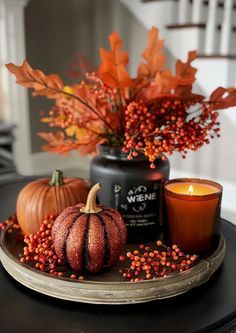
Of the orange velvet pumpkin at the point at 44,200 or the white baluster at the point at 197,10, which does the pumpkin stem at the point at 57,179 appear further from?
the white baluster at the point at 197,10

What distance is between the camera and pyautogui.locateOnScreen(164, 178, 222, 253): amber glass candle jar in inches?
29.4

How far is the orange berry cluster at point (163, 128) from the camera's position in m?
0.75

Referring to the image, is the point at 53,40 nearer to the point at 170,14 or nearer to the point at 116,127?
the point at 170,14

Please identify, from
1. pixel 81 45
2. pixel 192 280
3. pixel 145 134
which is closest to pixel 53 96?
pixel 145 134

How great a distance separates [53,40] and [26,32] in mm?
270

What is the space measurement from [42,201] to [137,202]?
0.62 feet

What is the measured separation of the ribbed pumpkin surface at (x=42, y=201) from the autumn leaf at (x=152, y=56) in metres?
0.28

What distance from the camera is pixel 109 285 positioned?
0.64 m

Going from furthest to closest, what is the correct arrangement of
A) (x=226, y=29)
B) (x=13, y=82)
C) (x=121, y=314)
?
(x=13, y=82)
(x=226, y=29)
(x=121, y=314)

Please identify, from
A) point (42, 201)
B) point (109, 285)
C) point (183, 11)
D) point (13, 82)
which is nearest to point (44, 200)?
point (42, 201)

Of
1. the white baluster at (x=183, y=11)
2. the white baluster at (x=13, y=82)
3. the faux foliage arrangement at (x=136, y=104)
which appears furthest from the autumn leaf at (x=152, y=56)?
the white baluster at (x=13, y=82)

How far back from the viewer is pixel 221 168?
2869 mm

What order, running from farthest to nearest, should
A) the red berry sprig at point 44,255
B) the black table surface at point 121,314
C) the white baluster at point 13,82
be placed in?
Answer: the white baluster at point 13,82 → the red berry sprig at point 44,255 → the black table surface at point 121,314

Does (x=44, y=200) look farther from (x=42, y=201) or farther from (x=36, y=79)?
(x=36, y=79)
